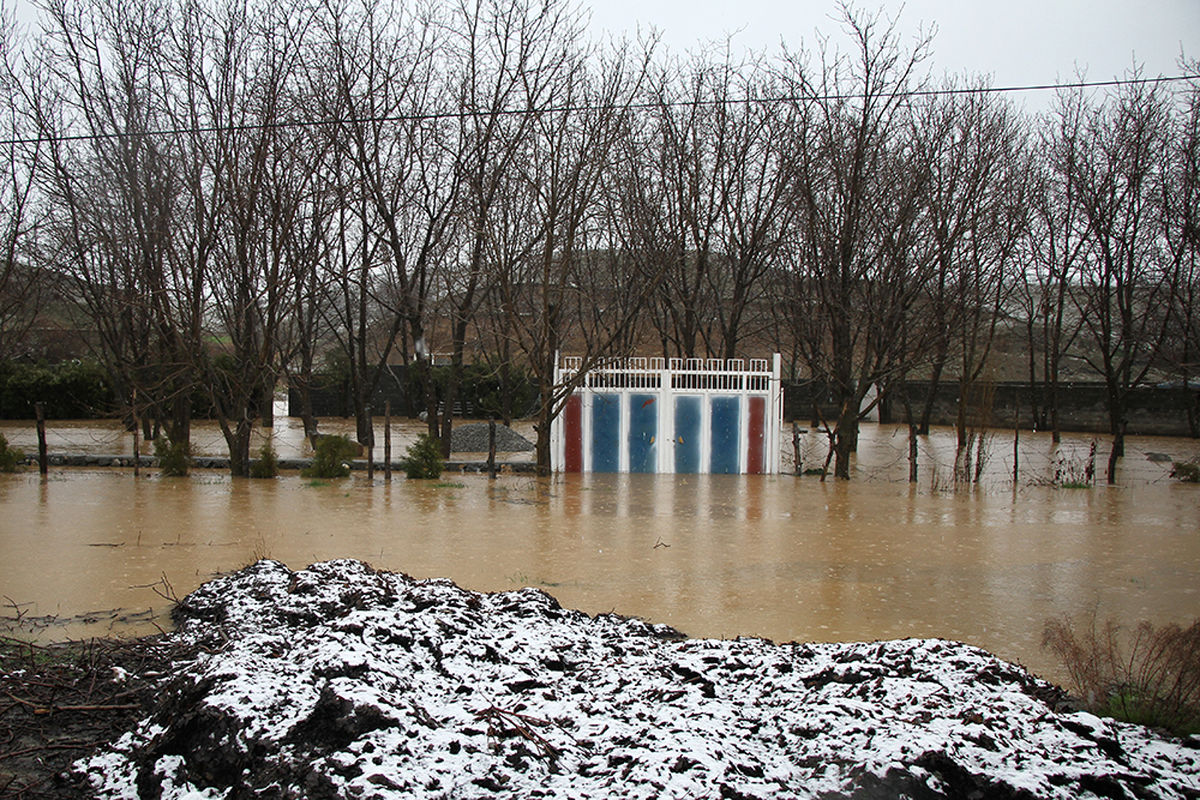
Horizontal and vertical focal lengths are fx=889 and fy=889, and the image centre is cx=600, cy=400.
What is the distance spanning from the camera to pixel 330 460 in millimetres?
15828

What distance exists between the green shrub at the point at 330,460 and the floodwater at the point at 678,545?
0.56 meters

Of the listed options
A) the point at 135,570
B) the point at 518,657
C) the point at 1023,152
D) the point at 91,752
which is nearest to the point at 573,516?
the point at 135,570

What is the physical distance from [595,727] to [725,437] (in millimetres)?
14498

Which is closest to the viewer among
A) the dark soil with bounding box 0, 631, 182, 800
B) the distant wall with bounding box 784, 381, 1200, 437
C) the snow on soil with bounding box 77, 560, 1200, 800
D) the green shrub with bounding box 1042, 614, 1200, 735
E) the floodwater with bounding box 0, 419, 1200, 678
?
the snow on soil with bounding box 77, 560, 1200, 800

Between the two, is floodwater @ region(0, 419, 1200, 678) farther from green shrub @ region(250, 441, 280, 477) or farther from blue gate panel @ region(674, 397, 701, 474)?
blue gate panel @ region(674, 397, 701, 474)

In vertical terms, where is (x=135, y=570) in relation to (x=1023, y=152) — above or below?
below

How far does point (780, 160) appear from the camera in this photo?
67.3ft

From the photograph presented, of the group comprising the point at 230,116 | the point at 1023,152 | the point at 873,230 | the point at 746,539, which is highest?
the point at 1023,152

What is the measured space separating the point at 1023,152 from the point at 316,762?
2408 centimetres

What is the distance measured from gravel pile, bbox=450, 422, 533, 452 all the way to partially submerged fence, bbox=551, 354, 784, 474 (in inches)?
154

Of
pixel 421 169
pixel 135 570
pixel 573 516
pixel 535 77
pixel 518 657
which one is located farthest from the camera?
pixel 421 169

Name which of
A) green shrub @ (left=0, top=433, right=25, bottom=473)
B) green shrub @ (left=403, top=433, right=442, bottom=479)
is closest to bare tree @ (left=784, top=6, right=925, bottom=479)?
green shrub @ (left=403, top=433, right=442, bottom=479)

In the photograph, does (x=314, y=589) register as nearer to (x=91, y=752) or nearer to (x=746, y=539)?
(x=91, y=752)

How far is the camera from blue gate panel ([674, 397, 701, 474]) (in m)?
17.7
